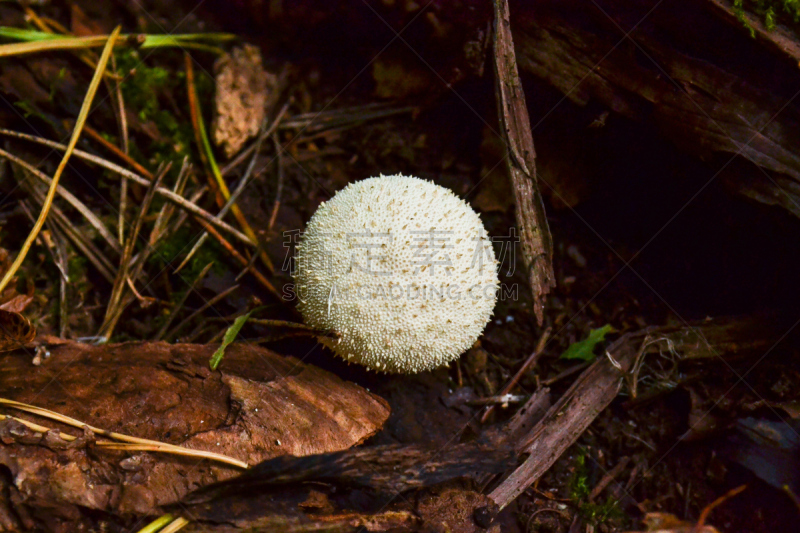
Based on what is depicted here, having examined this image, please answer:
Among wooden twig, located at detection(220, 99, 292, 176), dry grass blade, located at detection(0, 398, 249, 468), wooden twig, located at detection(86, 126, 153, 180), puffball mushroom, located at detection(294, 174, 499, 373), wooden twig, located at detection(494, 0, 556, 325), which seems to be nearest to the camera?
dry grass blade, located at detection(0, 398, 249, 468)

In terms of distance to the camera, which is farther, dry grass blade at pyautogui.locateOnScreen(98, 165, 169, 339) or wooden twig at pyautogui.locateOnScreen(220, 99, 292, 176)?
wooden twig at pyautogui.locateOnScreen(220, 99, 292, 176)

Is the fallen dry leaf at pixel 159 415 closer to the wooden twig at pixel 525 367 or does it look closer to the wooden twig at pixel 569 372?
the wooden twig at pixel 525 367

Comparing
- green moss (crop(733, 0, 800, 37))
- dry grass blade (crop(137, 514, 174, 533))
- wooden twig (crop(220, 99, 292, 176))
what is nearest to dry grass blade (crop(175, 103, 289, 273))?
wooden twig (crop(220, 99, 292, 176))

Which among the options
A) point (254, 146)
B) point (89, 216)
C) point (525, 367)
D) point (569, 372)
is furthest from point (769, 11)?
point (89, 216)

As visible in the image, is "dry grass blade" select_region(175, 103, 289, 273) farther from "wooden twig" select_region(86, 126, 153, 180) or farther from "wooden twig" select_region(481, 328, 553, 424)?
"wooden twig" select_region(481, 328, 553, 424)

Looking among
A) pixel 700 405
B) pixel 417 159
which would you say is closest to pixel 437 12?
pixel 417 159

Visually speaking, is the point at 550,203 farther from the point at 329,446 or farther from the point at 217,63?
the point at 217,63

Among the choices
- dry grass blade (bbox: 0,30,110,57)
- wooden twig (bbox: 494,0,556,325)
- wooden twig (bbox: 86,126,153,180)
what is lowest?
wooden twig (bbox: 86,126,153,180)
